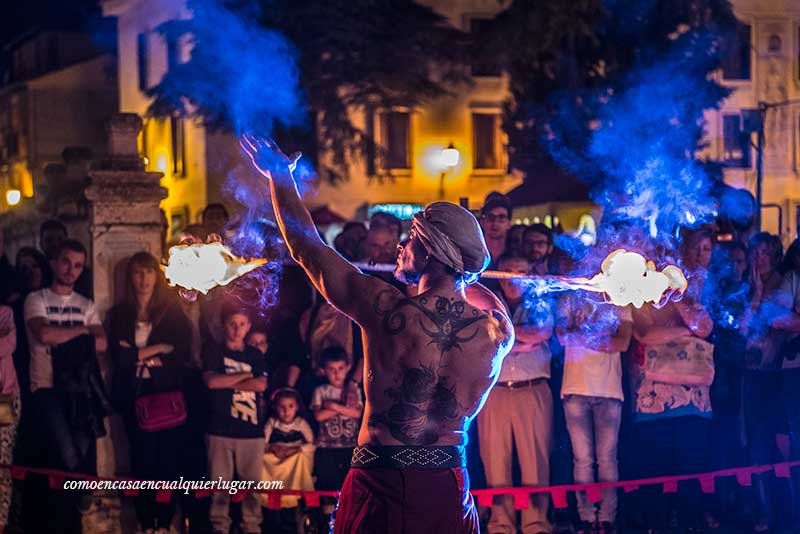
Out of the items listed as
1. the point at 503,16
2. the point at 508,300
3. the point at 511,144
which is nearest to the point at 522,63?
the point at 503,16

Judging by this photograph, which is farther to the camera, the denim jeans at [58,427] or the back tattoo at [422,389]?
the denim jeans at [58,427]

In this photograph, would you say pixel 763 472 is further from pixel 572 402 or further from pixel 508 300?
pixel 508 300

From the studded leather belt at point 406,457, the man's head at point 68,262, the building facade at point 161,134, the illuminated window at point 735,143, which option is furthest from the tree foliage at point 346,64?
the studded leather belt at point 406,457

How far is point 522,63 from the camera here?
23.6 m

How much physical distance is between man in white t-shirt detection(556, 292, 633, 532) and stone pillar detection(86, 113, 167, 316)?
10.8 feet

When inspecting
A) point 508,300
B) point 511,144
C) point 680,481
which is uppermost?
A: point 511,144

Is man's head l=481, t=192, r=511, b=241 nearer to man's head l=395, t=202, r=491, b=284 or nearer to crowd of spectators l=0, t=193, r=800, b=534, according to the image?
crowd of spectators l=0, t=193, r=800, b=534

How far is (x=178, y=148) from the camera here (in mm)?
23922

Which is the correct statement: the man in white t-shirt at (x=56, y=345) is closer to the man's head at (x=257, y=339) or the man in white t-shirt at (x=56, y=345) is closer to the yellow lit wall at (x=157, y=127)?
the man's head at (x=257, y=339)

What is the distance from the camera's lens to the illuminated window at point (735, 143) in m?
27.3

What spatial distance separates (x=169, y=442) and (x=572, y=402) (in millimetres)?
2731

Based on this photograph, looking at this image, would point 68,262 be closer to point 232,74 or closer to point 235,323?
point 235,323

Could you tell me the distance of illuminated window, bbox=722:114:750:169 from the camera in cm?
2728

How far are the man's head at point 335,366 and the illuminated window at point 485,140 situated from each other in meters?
22.7
